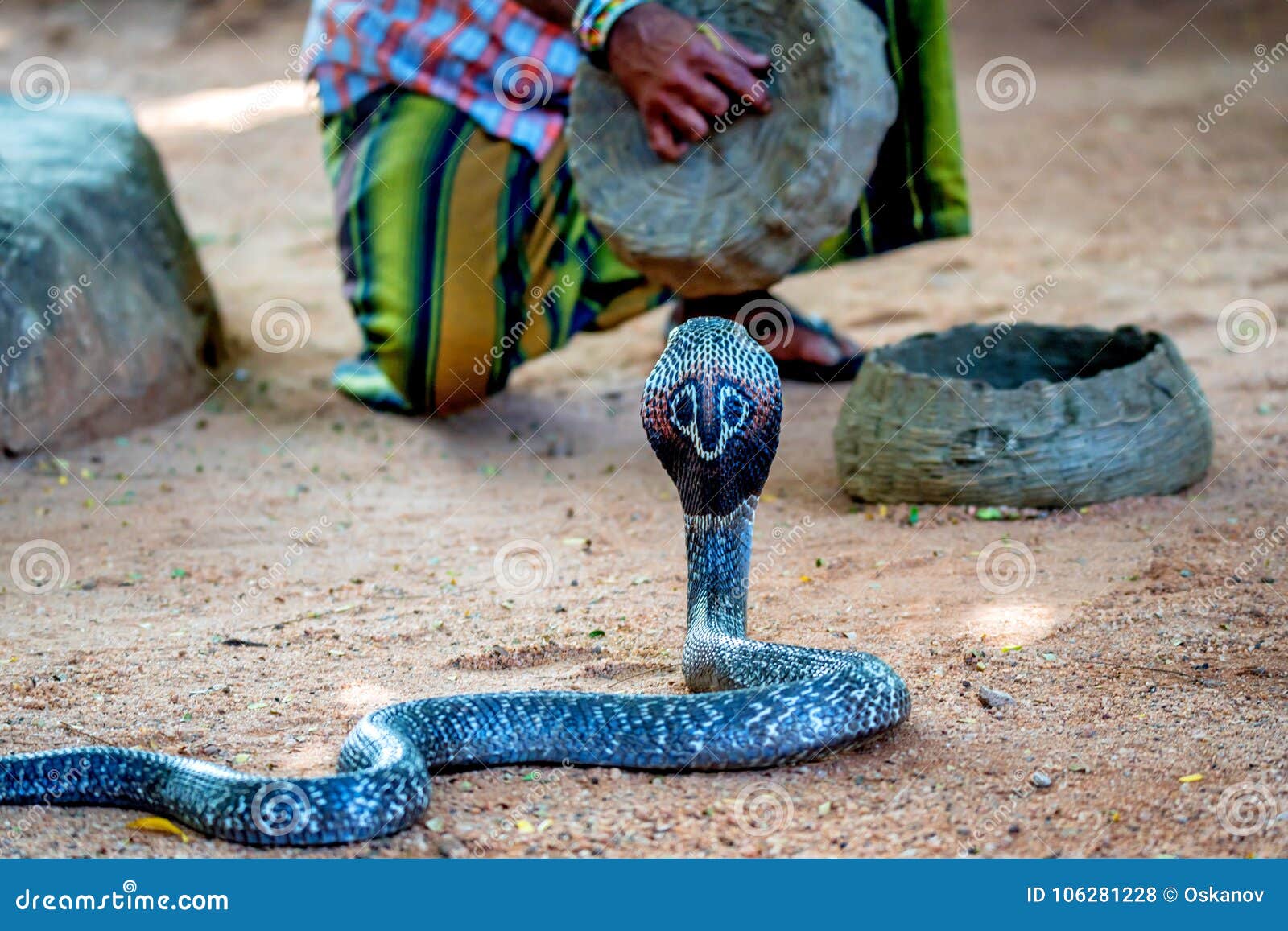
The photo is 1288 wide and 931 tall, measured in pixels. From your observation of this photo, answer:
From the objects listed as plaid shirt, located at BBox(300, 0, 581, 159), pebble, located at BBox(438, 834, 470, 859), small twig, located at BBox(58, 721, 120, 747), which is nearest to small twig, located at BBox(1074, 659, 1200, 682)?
pebble, located at BBox(438, 834, 470, 859)

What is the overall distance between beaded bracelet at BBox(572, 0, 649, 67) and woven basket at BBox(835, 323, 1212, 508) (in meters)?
1.27

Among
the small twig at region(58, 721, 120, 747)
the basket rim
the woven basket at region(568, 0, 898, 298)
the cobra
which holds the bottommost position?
the small twig at region(58, 721, 120, 747)

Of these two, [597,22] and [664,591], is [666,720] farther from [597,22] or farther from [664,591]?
[597,22]

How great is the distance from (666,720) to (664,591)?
1.11 m

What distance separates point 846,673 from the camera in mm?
2654

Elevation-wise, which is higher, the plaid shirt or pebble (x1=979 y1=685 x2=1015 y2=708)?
the plaid shirt

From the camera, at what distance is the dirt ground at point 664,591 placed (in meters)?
2.46

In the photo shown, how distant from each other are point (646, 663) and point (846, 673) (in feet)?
2.20

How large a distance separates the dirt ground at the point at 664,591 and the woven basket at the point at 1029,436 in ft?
0.32

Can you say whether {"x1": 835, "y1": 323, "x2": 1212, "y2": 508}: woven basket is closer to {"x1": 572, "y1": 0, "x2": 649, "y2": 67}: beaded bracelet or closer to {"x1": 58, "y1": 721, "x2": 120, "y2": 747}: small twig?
{"x1": 572, "y1": 0, "x2": 649, "y2": 67}: beaded bracelet

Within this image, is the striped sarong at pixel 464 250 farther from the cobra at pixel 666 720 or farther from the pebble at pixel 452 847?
the pebble at pixel 452 847

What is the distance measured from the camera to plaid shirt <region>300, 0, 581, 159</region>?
16.9ft

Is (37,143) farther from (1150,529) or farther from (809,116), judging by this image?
(1150,529)

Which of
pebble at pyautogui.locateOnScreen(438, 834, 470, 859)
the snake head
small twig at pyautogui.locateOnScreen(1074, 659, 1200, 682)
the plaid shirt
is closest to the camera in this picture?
pebble at pyautogui.locateOnScreen(438, 834, 470, 859)
